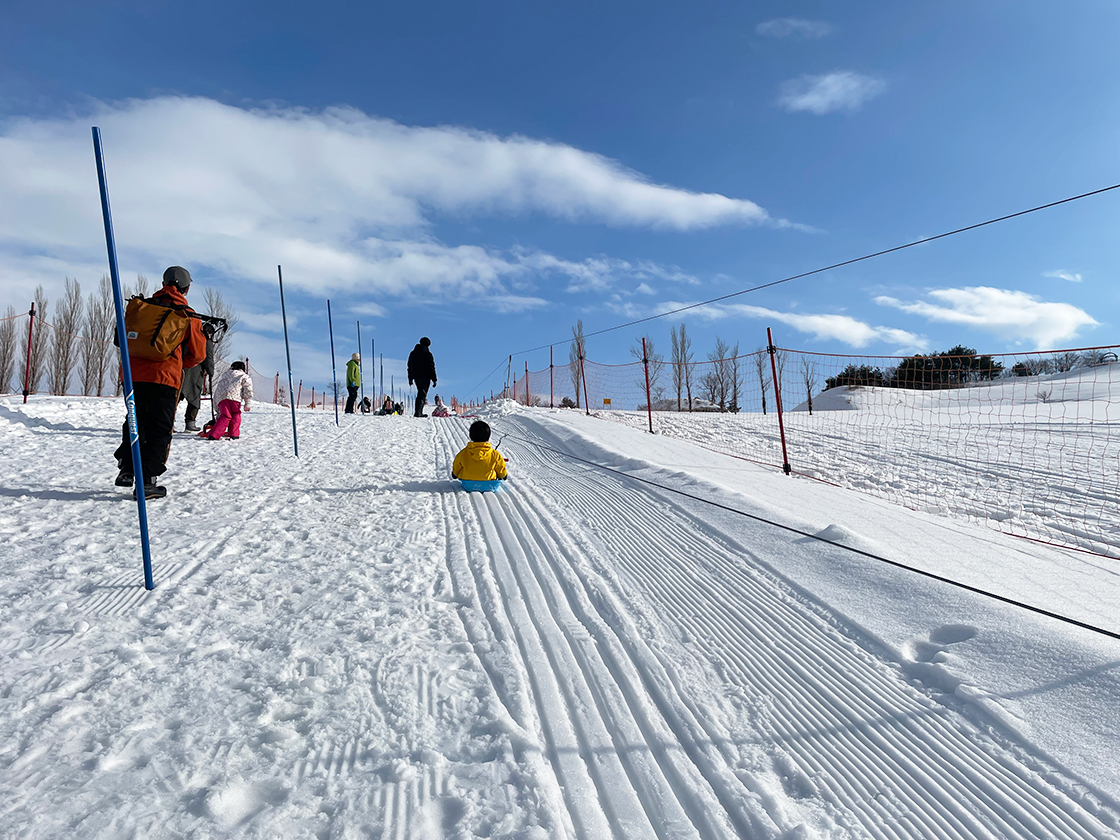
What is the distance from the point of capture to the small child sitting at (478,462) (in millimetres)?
6301

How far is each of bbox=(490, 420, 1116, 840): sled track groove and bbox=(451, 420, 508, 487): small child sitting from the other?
2619mm

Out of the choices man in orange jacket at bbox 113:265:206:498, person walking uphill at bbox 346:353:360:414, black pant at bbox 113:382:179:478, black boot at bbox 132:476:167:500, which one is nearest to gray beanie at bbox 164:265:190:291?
man in orange jacket at bbox 113:265:206:498

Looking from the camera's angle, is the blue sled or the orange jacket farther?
the blue sled

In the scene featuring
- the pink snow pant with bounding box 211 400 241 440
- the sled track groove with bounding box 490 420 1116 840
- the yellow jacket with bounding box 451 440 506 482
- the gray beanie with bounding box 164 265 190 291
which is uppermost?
the gray beanie with bounding box 164 265 190 291

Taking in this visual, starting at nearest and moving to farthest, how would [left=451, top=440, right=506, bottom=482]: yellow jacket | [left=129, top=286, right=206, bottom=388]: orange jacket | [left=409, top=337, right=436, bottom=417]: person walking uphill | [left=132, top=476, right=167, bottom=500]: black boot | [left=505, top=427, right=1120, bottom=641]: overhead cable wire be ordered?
[left=505, top=427, right=1120, bottom=641]: overhead cable wire, [left=129, top=286, right=206, bottom=388]: orange jacket, [left=132, top=476, right=167, bottom=500]: black boot, [left=451, top=440, right=506, bottom=482]: yellow jacket, [left=409, top=337, right=436, bottom=417]: person walking uphill

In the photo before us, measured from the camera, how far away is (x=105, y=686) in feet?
7.55

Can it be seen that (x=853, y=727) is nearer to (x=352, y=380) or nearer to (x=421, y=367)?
(x=421, y=367)

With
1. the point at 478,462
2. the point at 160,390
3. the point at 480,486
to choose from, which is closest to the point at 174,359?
the point at 160,390

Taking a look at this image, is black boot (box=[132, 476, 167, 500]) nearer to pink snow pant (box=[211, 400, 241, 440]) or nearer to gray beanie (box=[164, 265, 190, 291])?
gray beanie (box=[164, 265, 190, 291])

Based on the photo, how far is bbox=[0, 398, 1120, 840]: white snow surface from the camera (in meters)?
1.80

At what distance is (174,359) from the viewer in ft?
16.8

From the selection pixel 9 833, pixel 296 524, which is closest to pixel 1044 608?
pixel 9 833

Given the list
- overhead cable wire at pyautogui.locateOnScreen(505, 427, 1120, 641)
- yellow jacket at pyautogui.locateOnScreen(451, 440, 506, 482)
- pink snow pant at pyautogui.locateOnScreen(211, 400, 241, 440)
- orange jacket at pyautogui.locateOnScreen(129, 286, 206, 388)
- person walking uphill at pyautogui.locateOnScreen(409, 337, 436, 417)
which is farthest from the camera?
person walking uphill at pyautogui.locateOnScreen(409, 337, 436, 417)

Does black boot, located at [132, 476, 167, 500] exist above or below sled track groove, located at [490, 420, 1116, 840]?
above
